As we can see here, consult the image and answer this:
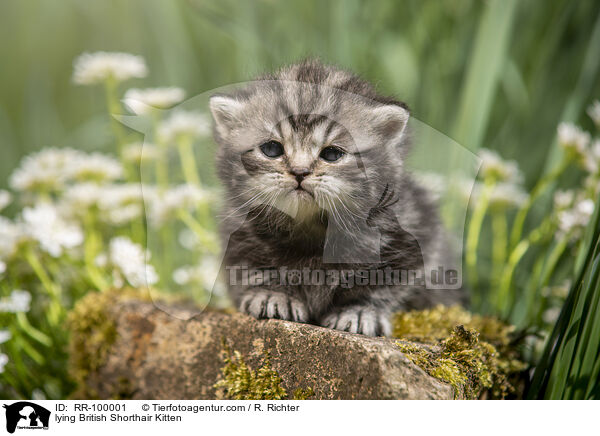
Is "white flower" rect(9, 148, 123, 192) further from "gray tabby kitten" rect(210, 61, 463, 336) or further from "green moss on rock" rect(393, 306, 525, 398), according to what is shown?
"green moss on rock" rect(393, 306, 525, 398)

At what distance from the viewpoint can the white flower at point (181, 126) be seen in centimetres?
92

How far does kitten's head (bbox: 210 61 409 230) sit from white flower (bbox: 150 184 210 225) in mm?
347

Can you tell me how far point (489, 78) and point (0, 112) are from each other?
1.66 m

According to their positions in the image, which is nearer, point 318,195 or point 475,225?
point 318,195

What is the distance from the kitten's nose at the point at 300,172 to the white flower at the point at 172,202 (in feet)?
1.49

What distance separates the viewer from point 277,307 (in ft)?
2.52

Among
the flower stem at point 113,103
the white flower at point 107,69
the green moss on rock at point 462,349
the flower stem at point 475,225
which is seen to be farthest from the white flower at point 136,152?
the flower stem at point 475,225

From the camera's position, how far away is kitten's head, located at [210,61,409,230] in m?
0.67

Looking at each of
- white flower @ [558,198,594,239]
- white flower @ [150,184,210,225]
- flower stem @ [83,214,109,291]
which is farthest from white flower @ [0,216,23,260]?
white flower @ [558,198,594,239]

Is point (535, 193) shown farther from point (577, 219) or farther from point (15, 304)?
point (15, 304)

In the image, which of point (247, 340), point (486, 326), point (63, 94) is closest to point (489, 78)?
point (486, 326)

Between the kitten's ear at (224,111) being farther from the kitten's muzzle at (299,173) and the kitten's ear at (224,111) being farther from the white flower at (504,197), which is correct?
the white flower at (504,197)

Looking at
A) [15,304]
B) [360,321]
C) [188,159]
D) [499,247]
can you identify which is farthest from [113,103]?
[499,247]
